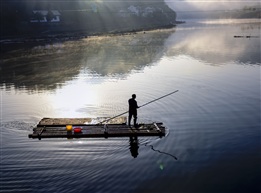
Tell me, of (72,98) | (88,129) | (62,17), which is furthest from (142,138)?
(62,17)

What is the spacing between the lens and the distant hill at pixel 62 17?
10719 cm

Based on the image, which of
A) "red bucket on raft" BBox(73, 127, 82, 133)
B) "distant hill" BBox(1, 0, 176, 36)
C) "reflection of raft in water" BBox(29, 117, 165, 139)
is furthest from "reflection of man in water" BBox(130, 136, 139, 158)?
"distant hill" BBox(1, 0, 176, 36)

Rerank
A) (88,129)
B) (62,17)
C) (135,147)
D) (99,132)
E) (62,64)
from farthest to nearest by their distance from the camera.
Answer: (62,17) < (62,64) < (88,129) < (99,132) < (135,147)

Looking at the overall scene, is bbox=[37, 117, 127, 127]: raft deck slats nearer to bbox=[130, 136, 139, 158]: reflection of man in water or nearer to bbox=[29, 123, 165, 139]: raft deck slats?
bbox=[29, 123, 165, 139]: raft deck slats

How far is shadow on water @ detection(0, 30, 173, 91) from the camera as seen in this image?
40.6 metres

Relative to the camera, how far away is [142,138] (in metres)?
20.2

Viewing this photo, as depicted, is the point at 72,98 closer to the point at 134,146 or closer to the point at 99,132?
the point at 99,132

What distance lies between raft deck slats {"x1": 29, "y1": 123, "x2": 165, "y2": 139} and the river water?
445 millimetres

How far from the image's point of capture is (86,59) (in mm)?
57875

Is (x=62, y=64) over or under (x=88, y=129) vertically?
over

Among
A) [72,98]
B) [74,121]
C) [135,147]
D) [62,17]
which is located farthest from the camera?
[62,17]

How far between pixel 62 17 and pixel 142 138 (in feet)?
384

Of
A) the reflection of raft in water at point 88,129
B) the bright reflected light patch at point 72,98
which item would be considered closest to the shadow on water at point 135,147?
the reflection of raft in water at point 88,129

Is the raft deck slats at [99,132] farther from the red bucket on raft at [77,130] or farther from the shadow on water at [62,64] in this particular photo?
the shadow on water at [62,64]
